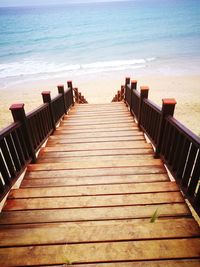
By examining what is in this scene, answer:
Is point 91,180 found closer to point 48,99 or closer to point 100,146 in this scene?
point 100,146

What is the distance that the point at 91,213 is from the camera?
244 cm

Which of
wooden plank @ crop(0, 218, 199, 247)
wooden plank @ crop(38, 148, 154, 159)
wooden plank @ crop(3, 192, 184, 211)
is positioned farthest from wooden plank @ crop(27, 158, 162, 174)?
wooden plank @ crop(0, 218, 199, 247)

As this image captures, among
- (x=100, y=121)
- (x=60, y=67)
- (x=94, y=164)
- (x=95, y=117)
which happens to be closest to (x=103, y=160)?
(x=94, y=164)

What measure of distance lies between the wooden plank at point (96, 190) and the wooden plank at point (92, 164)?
0.54m

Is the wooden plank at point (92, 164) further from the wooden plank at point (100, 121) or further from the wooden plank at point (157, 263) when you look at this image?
the wooden plank at point (100, 121)

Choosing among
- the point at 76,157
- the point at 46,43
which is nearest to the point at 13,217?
the point at 76,157

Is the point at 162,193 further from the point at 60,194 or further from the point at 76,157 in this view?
the point at 76,157

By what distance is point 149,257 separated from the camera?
1.92 m

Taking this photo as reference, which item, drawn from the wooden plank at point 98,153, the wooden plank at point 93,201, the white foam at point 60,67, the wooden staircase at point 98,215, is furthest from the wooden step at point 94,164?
the white foam at point 60,67

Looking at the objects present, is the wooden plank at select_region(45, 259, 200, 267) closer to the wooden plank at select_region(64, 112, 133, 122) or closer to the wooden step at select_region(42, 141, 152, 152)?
the wooden step at select_region(42, 141, 152, 152)

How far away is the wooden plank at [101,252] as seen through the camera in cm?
192

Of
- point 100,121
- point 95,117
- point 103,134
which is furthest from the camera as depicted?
point 95,117

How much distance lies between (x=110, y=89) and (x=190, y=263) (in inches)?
614

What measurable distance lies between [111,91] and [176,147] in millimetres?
13680
